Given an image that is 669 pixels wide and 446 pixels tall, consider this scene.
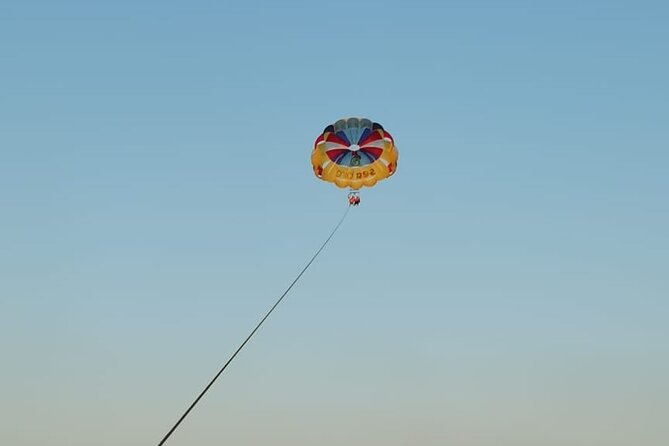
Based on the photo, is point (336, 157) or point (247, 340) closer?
point (247, 340)

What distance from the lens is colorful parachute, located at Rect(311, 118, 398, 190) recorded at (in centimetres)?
3659

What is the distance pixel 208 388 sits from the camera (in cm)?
1592

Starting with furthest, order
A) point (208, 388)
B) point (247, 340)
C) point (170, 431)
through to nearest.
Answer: point (247, 340) → point (208, 388) → point (170, 431)

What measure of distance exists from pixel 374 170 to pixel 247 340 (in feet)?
66.1

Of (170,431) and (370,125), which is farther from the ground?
→ (370,125)

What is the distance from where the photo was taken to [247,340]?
17.6m

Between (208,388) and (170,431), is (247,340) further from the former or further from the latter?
(170,431)

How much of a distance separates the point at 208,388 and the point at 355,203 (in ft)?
69.5

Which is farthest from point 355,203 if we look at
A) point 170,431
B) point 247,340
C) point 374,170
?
point 170,431

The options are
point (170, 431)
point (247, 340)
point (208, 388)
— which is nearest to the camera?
point (170, 431)

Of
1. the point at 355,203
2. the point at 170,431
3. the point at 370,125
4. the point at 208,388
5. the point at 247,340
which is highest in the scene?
the point at 370,125

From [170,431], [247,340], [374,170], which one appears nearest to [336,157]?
[374,170]

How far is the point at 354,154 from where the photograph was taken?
3678 cm

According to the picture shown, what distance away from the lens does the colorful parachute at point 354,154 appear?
120 feet
